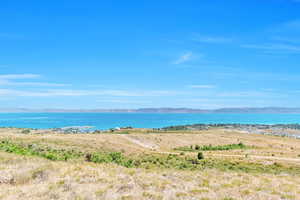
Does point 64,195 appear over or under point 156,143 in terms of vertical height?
over

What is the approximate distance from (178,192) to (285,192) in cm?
463

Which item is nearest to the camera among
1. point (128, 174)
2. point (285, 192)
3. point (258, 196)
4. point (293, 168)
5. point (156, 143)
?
point (258, 196)

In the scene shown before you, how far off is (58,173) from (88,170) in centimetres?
158

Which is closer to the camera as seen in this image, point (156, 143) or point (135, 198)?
point (135, 198)

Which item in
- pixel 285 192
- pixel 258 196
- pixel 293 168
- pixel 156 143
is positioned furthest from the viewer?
pixel 156 143

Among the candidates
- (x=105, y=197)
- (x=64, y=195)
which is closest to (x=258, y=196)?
(x=105, y=197)

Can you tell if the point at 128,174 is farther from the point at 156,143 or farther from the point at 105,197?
the point at 156,143

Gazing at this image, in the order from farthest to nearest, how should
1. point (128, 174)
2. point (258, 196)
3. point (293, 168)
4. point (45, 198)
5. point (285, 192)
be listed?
point (293, 168) < point (128, 174) < point (285, 192) < point (258, 196) < point (45, 198)

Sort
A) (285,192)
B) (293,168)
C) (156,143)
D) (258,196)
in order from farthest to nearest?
(156,143)
(293,168)
(285,192)
(258,196)

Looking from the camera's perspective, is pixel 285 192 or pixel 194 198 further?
pixel 285 192

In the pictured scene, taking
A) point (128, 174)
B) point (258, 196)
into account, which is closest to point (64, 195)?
point (128, 174)

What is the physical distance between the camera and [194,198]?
9.40 meters

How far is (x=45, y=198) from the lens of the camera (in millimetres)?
9109

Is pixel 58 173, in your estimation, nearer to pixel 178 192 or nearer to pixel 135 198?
pixel 135 198
